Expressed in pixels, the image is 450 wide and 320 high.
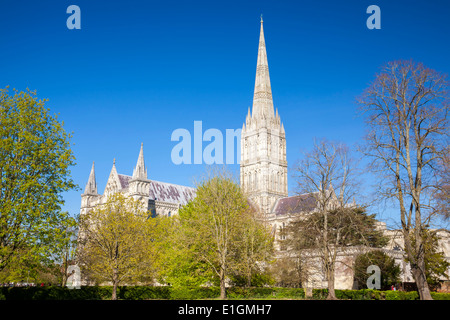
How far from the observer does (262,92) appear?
98062mm

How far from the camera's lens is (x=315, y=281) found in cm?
4456

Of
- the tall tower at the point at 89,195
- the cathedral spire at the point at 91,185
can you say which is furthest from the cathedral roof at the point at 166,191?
the cathedral spire at the point at 91,185

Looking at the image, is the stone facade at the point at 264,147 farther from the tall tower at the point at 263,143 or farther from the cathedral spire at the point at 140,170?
the cathedral spire at the point at 140,170

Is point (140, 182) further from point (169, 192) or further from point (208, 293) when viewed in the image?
point (208, 293)

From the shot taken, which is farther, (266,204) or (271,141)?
(271,141)

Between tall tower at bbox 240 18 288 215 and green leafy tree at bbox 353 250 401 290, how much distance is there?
52.7 m

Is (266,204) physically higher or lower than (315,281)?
higher

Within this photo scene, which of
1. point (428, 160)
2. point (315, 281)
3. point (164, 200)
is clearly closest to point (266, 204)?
point (164, 200)

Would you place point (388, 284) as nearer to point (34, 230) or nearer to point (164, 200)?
point (34, 230)

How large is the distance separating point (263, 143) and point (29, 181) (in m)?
75.4

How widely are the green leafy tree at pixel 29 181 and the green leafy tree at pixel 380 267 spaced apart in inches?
1060

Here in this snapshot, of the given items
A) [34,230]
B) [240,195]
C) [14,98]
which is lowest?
[34,230]
